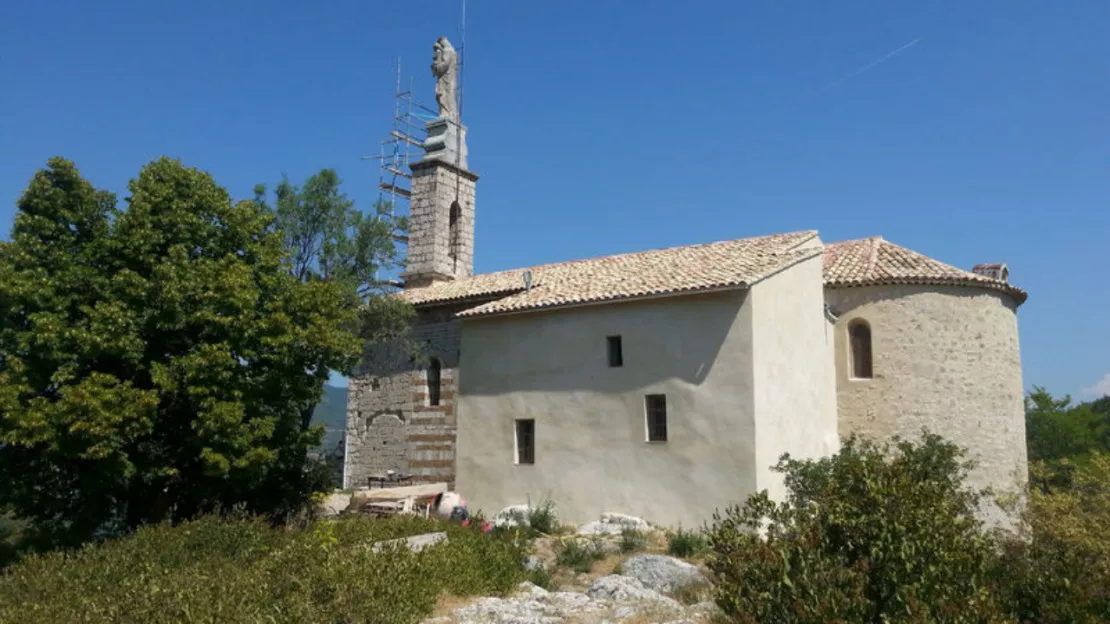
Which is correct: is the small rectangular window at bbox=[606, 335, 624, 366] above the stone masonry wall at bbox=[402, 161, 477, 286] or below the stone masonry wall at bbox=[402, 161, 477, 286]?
below

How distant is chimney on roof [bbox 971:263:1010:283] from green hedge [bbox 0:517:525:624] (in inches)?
598

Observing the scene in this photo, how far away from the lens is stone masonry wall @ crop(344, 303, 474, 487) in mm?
23453

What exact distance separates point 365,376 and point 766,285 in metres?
12.9

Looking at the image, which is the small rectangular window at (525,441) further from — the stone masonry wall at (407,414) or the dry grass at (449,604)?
the dry grass at (449,604)

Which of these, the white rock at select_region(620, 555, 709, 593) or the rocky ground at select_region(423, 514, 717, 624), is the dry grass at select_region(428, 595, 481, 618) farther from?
the white rock at select_region(620, 555, 709, 593)

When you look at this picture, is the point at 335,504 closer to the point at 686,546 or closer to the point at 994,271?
the point at 686,546

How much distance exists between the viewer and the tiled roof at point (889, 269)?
20828mm

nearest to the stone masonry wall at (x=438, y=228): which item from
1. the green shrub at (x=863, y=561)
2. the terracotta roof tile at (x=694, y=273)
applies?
the terracotta roof tile at (x=694, y=273)

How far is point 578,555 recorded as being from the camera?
15391 millimetres

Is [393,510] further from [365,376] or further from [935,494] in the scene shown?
[935,494]

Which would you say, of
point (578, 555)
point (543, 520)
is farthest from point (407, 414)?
point (578, 555)

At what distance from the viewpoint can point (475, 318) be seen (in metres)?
20.6

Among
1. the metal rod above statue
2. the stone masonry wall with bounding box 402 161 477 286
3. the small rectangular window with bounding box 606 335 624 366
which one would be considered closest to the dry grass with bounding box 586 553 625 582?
the small rectangular window with bounding box 606 335 624 366

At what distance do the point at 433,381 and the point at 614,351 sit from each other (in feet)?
24.0
